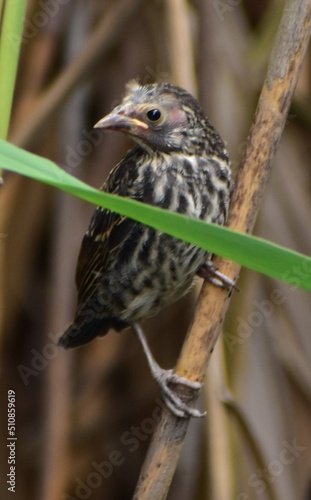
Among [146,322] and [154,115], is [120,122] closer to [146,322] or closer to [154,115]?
[154,115]

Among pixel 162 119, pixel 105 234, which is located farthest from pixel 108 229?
pixel 162 119

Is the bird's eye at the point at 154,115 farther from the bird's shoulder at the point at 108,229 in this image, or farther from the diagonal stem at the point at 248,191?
the diagonal stem at the point at 248,191

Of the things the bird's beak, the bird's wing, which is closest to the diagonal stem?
the bird's beak

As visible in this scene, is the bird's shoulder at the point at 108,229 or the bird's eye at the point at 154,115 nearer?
the bird's eye at the point at 154,115

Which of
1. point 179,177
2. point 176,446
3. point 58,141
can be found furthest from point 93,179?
point 176,446

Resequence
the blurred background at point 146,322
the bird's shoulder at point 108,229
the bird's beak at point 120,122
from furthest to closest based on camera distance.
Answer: the blurred background at point 146,322
the bird's shoulder at point 108,229
the bird's beak at point 120,122

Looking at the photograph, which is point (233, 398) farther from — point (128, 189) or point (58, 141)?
point (58, 141)

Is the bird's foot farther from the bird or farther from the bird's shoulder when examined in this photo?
the bird's shoulder

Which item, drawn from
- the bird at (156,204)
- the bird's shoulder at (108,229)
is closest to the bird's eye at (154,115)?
the bird at (156,204)
